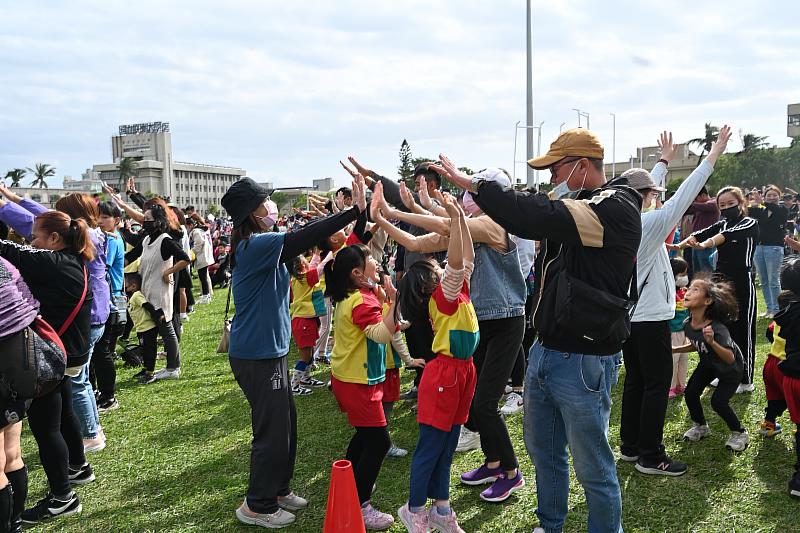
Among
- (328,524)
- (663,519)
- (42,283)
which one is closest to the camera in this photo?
(328,524)

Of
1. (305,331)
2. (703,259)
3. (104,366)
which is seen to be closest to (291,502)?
(305,331)

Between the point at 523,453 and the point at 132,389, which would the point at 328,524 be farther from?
the point at 132,389

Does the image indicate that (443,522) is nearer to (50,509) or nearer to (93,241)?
(50,509)

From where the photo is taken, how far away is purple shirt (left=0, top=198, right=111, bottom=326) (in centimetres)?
442

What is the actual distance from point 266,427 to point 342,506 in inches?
37.3

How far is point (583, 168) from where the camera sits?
9.50ft

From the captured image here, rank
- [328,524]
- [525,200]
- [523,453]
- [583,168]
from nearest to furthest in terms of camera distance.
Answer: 1. [525,200]
2. [583,168]
3. [328,524]
4. [523,453]

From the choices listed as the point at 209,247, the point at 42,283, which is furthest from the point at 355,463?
the point at 209,247

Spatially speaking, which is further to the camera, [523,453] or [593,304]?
[523,453]

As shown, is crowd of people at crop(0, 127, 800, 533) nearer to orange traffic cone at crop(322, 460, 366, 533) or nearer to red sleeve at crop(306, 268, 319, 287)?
orange traffic cone at crop(322, 460, 366, 533)

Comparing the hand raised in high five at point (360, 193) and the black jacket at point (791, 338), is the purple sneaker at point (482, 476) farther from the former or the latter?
the black jacket at point (791, 338)

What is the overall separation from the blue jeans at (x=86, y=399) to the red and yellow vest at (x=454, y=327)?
3.03 m

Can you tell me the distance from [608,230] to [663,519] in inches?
86.7

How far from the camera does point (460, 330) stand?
351cm
